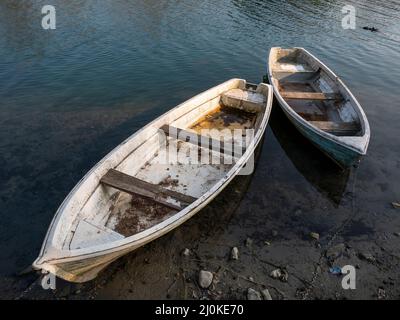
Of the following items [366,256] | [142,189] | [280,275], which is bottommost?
[280,275]

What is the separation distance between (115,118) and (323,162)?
8.55 m

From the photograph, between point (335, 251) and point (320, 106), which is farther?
point (320, 106)

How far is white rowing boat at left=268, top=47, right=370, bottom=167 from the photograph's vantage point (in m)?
9.05

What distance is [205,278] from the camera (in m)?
6.80

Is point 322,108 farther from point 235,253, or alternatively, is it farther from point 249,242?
point 235,253

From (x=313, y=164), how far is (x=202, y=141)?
430 cm

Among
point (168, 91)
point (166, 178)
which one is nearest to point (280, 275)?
point (166, 178)

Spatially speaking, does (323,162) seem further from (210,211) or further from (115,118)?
(115,118)

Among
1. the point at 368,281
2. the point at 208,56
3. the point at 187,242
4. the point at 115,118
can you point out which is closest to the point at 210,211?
the point at 187,242

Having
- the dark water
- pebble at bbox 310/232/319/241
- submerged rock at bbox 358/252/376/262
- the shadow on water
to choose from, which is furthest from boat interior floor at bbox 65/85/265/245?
submerged rock at bbox 358/252/376/262

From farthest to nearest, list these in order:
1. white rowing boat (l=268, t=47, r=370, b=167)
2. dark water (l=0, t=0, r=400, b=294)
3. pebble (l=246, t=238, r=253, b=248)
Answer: white rowing boat (l=268, t=47, r=370, b=167) → dark water (l=0, t=0, r=400, b=294) → pebble (l=246, t=238, r=253, b=248)

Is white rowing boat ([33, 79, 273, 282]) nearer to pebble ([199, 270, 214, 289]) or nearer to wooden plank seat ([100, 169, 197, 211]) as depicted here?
wooden plank seat ([100, 169, 197, 211])

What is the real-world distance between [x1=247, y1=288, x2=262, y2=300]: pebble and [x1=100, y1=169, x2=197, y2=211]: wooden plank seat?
2.39m
